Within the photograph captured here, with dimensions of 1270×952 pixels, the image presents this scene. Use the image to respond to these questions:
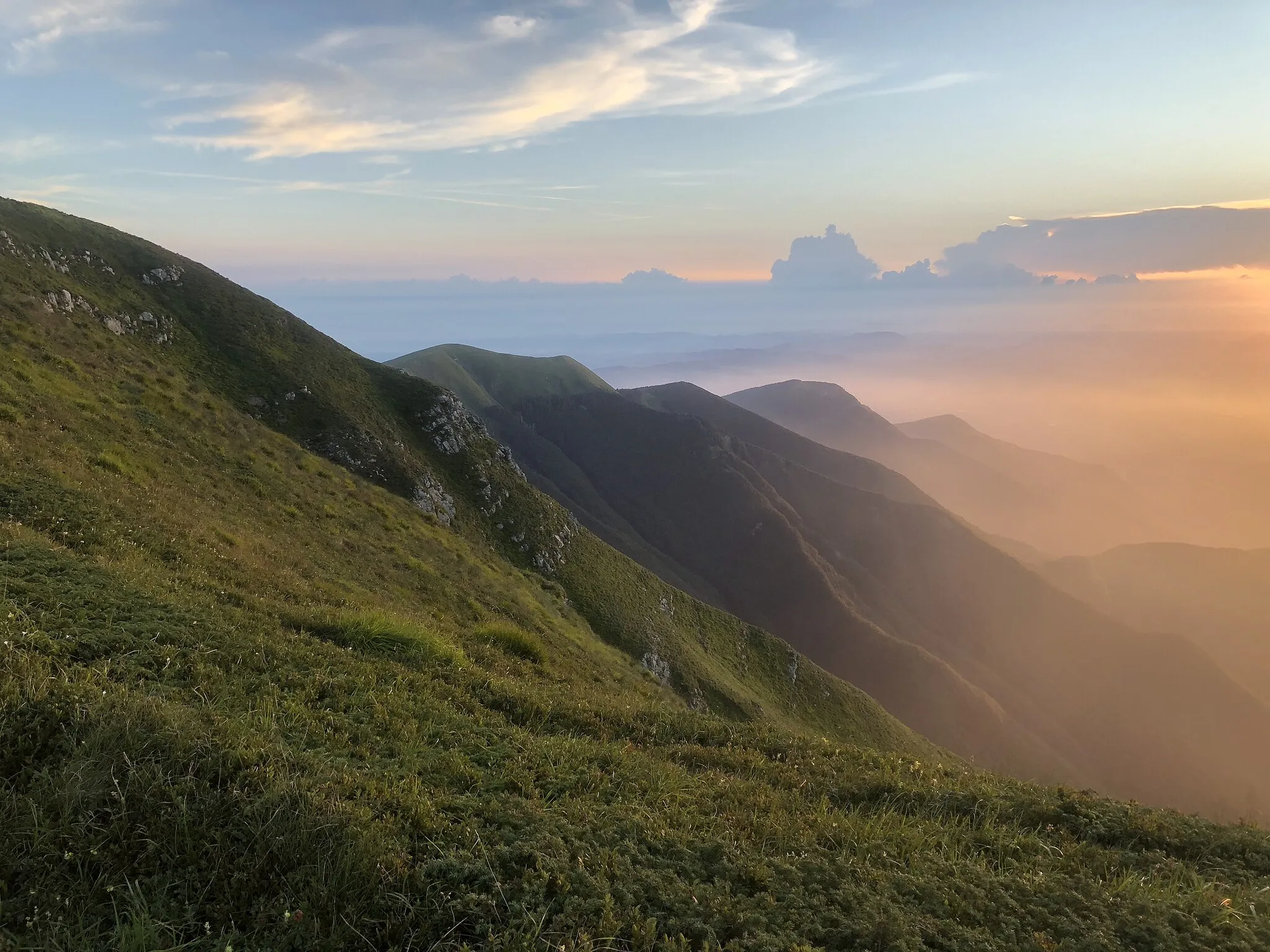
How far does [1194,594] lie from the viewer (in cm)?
18188

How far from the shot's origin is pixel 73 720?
19.5ft

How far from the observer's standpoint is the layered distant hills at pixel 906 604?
4001 inches

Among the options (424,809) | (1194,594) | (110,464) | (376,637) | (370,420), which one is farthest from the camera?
(1194,594)

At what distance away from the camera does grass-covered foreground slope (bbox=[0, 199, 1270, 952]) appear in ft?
15.4

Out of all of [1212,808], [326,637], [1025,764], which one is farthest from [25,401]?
[1212,808]

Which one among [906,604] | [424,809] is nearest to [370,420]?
[424,809]

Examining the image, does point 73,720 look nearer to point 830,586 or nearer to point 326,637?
point 326,637

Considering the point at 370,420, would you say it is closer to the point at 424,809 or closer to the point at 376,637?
the point at 376,637

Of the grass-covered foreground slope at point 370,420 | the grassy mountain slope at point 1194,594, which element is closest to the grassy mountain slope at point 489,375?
the grass-covered foreground slope at point 370,420

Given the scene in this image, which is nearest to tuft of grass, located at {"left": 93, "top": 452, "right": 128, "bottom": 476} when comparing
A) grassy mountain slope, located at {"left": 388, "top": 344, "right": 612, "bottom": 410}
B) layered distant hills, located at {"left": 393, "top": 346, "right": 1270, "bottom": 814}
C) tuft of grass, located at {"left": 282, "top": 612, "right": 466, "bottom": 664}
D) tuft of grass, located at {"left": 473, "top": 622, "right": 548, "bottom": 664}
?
tuft of grass, located at {"left": 282, "top": 612, "right": 466, "bottom": 664}

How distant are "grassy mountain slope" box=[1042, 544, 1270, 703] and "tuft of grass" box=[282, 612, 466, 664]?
203 meters

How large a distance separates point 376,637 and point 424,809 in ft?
20.6

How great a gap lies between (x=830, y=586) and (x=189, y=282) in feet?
375

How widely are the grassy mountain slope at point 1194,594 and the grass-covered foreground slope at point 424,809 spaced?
200723 mm
